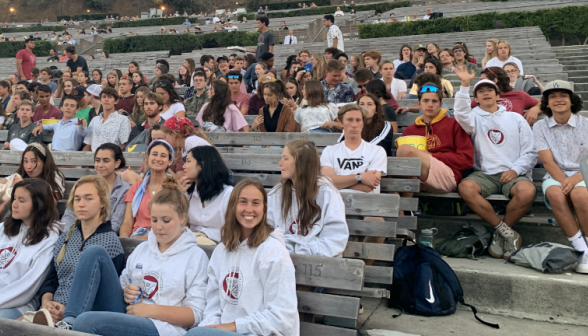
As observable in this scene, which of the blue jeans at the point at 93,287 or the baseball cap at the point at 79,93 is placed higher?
the baseball cap at the point at 79,93

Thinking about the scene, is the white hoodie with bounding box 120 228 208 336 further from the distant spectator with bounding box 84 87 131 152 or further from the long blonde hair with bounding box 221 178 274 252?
the distant spectator with bounding box 84 87 131 152

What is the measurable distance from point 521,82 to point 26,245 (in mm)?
6388

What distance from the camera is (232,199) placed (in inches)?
131

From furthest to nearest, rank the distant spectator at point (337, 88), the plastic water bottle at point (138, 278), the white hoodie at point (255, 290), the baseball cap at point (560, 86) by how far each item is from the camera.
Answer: the distant spectator at point (337, 88)
the baseball cap at point (560, 86)
the plastic water bottle at point (138, 278)
the white hoodie at point (255, 290)

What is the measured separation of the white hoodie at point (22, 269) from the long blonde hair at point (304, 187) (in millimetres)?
1803

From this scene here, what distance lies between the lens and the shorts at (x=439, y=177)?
4945 millimetres

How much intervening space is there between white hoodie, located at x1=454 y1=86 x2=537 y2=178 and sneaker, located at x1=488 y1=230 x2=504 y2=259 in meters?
0.66

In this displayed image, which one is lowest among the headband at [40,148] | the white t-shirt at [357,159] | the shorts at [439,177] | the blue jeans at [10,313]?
the blue jeans at [10,313]

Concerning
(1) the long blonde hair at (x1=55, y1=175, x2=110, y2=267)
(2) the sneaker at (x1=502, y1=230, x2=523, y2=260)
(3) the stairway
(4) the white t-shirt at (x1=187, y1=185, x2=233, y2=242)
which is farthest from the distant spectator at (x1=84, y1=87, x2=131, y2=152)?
(3) the stairway

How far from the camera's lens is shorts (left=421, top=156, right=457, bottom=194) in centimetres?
495

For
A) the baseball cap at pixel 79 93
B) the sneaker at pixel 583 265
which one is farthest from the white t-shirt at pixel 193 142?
the baseball cap at pixel 79 93

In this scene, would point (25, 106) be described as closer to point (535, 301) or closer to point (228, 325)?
point (228, 325)

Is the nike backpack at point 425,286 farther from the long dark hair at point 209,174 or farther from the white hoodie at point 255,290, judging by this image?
the long dark hair at point 209,174

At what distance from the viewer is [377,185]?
15.2ft
